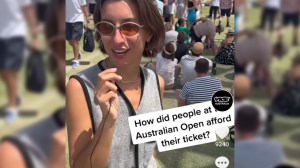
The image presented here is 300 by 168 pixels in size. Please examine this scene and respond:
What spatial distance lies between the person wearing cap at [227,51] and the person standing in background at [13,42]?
0.71 metres

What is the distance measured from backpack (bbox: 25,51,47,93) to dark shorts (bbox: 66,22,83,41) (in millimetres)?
143

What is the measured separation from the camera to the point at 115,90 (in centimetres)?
143

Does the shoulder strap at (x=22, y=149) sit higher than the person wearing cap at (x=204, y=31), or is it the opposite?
the person wearing cap at (x=204, y=31)

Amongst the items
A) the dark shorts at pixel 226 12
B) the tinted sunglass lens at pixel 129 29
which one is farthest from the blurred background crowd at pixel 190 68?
the tinted sunglass lens at pixel 129 29

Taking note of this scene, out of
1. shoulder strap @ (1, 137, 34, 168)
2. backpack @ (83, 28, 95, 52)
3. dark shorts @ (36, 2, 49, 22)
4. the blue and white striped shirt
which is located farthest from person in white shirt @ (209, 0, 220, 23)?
shoulder strap @ (1, 137, 34, 168)

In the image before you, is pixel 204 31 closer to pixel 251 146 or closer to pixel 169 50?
pixel 169 50

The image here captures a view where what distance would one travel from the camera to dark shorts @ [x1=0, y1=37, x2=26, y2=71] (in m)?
1.47

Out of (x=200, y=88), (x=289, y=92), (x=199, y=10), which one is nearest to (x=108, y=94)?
(x=200, y=88)

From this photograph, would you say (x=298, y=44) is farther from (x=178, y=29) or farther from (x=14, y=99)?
(x=14, y=99)

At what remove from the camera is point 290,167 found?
157 cm

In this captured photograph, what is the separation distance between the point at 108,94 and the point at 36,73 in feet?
1.05

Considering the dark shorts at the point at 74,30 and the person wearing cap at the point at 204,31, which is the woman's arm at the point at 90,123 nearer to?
the dark shorts at the point at 74,30

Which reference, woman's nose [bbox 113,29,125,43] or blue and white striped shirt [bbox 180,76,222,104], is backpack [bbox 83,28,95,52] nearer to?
woman's nose [bbox 113,29,125,43]

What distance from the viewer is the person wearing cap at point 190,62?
4.87 ft
